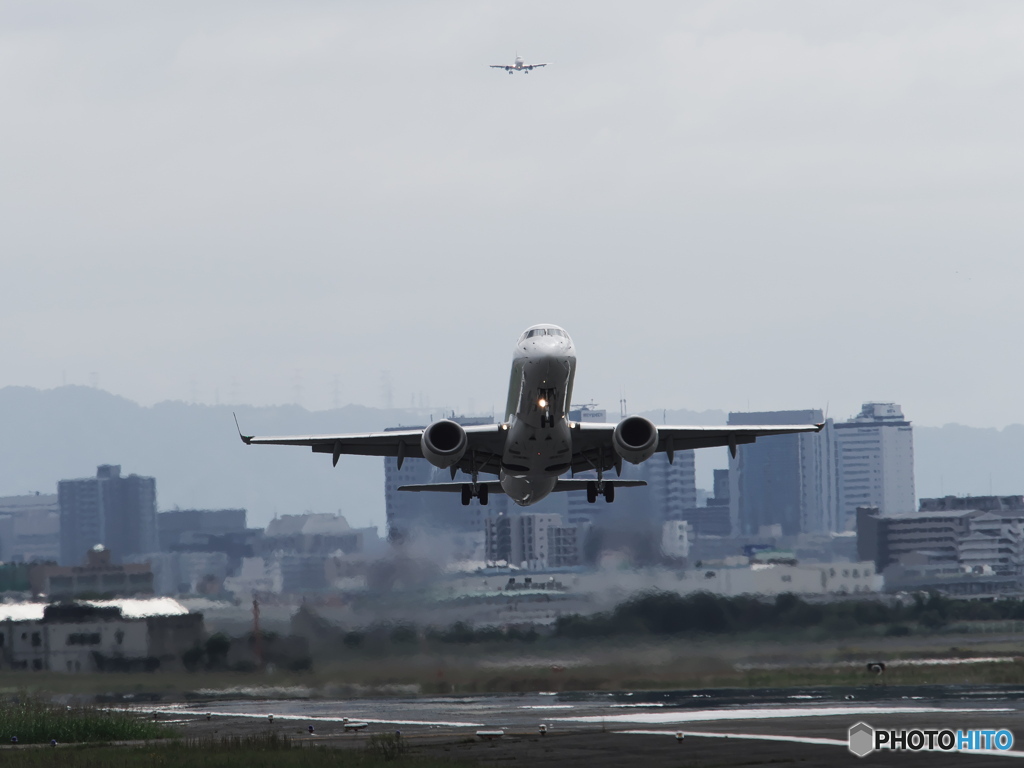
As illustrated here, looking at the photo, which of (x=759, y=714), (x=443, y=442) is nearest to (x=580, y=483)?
(x=759, y=714)

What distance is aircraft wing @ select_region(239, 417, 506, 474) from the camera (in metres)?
42.9

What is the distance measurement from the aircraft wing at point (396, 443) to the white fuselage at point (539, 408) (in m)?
0.63

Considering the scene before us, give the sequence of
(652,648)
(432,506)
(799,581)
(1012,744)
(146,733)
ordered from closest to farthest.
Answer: (1012,744)
(146,733)
(652,648)
(799,581)
(432,506)

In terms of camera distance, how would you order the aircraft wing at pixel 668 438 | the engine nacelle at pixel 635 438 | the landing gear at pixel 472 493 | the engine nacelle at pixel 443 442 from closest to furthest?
1. the engine nacelle at pixel 443 442
2. the engine nacelle at pixel 635 438
3. the aircraft wing at pixel 668 438
4. the landing gear at pixel 472 493

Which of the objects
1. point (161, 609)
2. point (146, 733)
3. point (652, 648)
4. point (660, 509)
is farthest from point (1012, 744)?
point (660, 509)

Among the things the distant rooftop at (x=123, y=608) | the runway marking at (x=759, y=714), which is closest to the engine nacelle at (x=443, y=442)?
the runway marking at (x=759, y=714)

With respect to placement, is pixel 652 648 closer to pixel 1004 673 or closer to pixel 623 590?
pixel 623 590

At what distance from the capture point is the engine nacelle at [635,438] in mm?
40781

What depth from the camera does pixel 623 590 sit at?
5562 centimetres

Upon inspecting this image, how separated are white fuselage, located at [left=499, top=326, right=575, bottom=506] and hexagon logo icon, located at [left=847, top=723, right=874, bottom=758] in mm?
10776

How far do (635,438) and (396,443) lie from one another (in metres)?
8.16

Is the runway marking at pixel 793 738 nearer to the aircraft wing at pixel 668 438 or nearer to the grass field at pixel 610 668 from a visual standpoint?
the aircraft wing at pixel 668 438

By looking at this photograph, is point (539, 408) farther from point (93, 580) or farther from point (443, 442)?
point (93, 580)

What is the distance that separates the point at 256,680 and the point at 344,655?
11.7 feet
